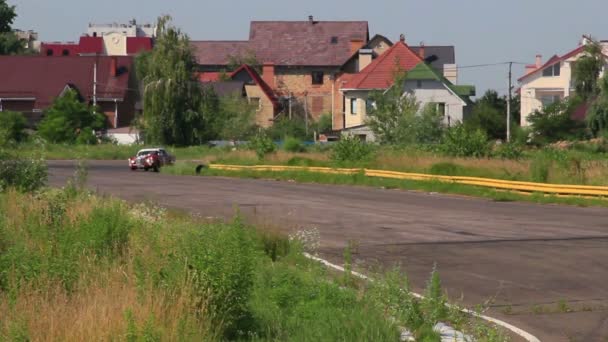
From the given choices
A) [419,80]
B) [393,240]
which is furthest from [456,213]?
[419,80]

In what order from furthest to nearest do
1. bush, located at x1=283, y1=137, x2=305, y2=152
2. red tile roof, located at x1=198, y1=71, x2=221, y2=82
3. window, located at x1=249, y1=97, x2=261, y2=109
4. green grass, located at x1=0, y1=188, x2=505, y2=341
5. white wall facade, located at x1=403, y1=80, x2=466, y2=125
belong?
red tile roof, located at x1=198, y1=71, x2=221, y2=82 < window, located at x1=249, y1=97, x2=261, y2=109 < white wall facade, located at x1=403, y1=80, x2=466, y2=125 < bush, located at x1=283, y1=137, x2=305, y2=152 < green grass, located at x1=0, y1=188, x2=505, y2=341

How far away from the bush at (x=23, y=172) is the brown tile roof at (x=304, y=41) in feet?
312

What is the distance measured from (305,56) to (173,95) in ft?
116

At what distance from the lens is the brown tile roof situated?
407 ft

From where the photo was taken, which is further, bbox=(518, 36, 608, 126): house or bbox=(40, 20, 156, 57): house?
bbox=(40, 20, 156, 57): house

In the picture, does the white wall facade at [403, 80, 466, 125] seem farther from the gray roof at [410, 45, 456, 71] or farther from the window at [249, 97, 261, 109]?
the gray roof at [410, 45, 456, 71]

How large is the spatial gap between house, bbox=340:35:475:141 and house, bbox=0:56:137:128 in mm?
20090

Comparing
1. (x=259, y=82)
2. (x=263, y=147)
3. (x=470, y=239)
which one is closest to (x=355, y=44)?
(x=259, y=82)

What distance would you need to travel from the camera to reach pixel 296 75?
12481cm

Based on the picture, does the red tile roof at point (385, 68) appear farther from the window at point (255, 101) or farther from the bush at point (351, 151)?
the bush at point (351, 151)

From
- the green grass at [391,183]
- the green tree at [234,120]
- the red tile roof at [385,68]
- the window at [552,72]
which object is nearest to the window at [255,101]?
the green tree at [234,120]

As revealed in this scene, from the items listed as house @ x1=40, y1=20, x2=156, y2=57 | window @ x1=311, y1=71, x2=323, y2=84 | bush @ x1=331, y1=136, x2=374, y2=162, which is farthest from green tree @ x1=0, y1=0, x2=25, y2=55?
bush @ x1=331, y1=136, x2=374, y2=162

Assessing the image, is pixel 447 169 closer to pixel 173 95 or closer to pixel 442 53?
pixel 173 95

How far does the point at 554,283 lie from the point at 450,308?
4505 mm
